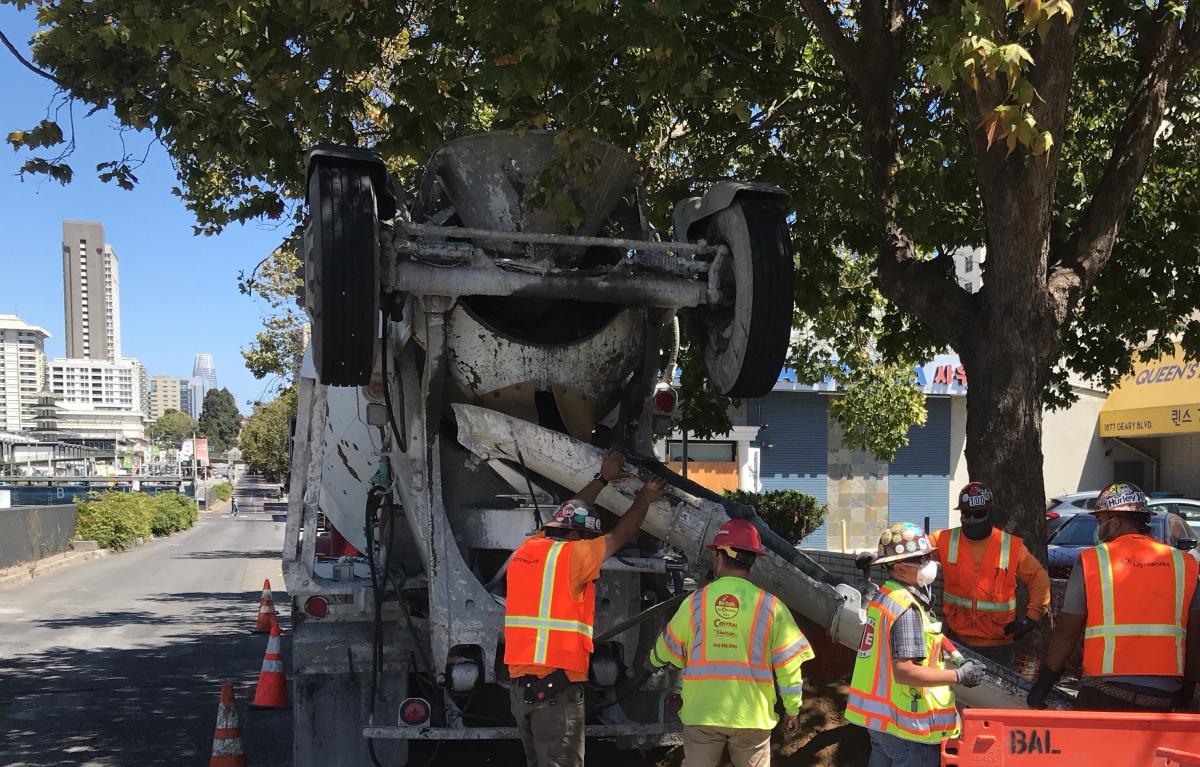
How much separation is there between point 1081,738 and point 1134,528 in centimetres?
116

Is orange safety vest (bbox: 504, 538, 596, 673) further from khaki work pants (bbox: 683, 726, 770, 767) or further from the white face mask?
the white face mask

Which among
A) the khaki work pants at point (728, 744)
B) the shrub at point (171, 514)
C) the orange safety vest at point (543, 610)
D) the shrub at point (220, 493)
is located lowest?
the shrub at point (220, 493)

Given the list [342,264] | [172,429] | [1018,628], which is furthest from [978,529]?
[172,429]

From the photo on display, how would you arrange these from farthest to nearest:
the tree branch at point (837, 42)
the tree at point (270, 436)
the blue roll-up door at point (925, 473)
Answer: the tree at point (270, 436)
the blue roll-up door at point (925, 473)
the tree branch at point (837, 42)

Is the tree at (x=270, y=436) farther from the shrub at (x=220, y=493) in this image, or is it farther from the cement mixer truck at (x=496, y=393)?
the cement mixer truck at (x=496, y=393)

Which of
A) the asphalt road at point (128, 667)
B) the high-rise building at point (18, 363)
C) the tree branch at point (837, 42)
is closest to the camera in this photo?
the tree branch at point (837, 42)

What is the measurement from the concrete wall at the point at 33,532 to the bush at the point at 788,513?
12.8 m

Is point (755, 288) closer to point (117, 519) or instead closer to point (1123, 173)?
point (1123, 173)

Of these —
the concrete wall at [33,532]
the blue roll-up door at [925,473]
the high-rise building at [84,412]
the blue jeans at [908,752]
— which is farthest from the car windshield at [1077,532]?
the high-rise building at [84,412]

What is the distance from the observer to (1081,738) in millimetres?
3430

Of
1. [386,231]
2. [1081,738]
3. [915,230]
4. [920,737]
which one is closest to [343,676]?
[386,231]

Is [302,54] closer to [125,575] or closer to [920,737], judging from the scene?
[920,737]

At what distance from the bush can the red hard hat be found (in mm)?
13252

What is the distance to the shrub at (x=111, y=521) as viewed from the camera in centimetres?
2650
